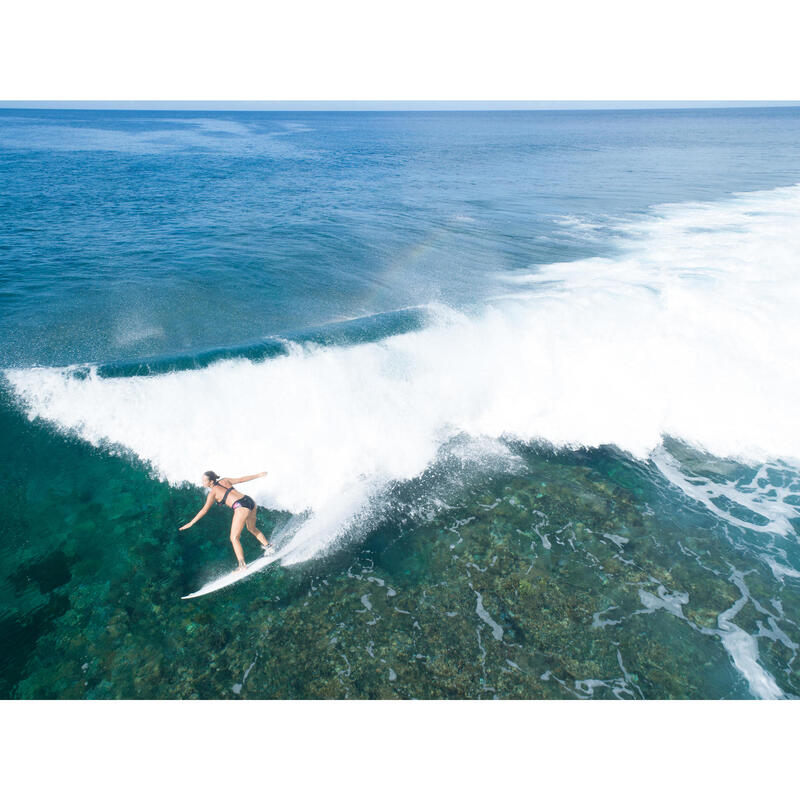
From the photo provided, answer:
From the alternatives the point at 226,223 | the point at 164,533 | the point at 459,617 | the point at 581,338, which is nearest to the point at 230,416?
the point at 164,533

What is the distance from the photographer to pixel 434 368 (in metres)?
14.4

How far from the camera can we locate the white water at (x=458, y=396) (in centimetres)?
1145

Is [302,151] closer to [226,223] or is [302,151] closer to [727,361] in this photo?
[226,223]

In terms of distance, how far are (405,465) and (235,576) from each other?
475 centimetres

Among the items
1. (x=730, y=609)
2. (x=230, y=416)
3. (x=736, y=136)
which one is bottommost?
(x=730, y=609)

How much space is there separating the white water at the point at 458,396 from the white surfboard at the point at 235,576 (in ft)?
1.57

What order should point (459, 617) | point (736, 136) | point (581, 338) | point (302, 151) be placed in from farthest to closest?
point (736, 136) < point (302, 151) < point (581, 338) < point (459, 617)

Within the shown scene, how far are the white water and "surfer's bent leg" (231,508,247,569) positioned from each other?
3.31 feet

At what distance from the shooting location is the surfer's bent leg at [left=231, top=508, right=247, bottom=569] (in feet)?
29.2

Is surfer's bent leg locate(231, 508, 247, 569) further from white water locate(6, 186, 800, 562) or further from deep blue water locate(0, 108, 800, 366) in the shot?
deep blue water locate(0, 108, 800, 366)

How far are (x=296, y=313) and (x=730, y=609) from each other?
16142mm

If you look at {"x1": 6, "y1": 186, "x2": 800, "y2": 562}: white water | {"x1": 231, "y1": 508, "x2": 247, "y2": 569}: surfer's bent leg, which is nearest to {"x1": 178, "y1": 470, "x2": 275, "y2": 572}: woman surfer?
{"x1": 231, "y1": 508, "x2": 247, "y2": 569}: surfer's bent leg

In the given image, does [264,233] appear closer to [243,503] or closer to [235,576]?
[243,503]

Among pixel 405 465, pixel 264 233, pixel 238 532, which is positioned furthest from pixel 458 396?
pixel 264 233
